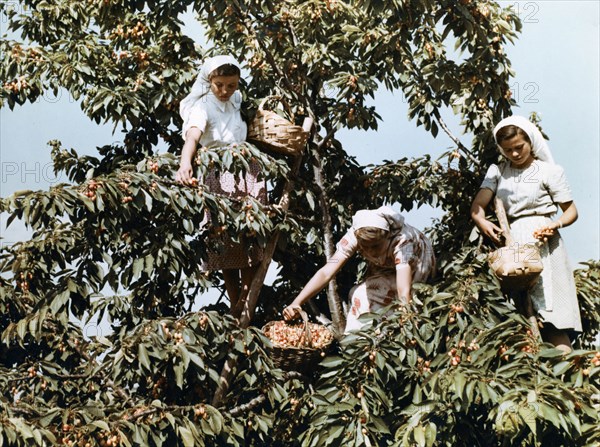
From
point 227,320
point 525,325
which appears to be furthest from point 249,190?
point 525,325

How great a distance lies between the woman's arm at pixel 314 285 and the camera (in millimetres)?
5809

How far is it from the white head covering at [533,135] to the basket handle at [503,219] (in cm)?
29

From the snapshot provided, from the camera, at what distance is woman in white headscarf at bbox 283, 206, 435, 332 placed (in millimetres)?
5758

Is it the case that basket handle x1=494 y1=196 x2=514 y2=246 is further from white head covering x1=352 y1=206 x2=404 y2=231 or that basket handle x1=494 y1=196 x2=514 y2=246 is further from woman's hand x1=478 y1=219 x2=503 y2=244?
white head covering x1=352 y1=206 x2=404 y2=231

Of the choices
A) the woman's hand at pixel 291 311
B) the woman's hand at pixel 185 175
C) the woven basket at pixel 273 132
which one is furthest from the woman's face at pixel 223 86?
the woman's hand at pixel 291 311

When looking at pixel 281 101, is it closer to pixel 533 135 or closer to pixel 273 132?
pixel 273 132

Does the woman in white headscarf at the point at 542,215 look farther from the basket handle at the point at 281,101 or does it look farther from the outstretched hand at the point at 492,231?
the basket handle at the point at 281,101

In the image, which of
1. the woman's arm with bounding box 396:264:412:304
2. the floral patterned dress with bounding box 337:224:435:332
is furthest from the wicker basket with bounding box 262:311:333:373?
the woman's arm with bounding box 396:264:412:304

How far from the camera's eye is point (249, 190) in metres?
6.25

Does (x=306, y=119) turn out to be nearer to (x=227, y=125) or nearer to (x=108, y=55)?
(x=227, y=125)

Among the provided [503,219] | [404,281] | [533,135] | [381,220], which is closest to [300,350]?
[404,281]

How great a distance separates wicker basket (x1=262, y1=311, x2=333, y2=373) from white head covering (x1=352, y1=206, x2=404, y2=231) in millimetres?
578

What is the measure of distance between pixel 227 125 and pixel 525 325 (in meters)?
2.07

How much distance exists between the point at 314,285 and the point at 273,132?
1041mm
